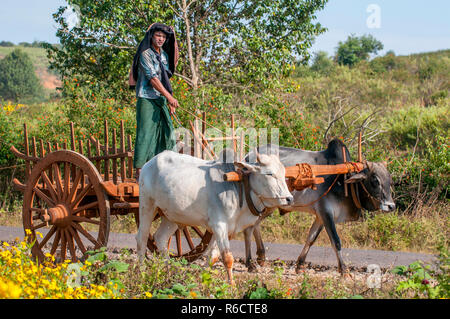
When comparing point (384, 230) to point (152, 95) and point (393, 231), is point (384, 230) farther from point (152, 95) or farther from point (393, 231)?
point (152, 95)

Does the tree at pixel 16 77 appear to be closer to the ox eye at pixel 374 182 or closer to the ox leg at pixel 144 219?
the ox leg at pixel 144 219

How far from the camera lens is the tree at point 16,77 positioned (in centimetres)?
4209

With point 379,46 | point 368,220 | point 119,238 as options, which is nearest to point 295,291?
point 368,220

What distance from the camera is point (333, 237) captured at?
232 inches

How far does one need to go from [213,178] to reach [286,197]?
705 millimetres

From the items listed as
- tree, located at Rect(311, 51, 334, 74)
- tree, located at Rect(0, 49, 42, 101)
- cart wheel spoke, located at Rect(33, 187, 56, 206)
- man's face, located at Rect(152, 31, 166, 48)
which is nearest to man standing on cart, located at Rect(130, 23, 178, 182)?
man's face, located at Rect(152, 31, 166, 48)

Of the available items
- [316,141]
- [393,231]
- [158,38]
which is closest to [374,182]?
[393,231]

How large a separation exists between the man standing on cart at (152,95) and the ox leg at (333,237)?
1.89 metres

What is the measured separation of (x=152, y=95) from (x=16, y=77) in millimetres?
40553

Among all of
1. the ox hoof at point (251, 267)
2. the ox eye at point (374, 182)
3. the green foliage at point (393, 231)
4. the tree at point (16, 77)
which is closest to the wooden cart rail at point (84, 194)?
the ox hoof at point (251, 267)

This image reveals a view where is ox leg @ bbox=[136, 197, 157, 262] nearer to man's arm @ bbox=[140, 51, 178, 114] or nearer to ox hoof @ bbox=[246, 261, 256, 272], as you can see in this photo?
man's arm @ bbox=[140, 51, 178, 114]
